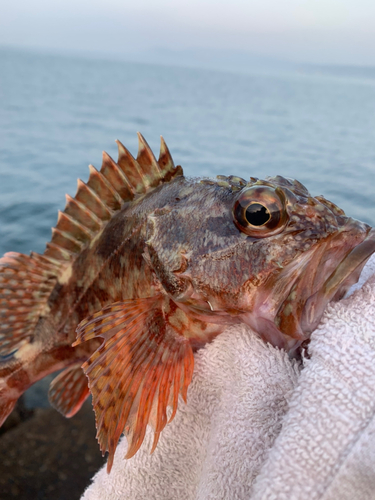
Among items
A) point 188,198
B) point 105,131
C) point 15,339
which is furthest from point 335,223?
point 105,131

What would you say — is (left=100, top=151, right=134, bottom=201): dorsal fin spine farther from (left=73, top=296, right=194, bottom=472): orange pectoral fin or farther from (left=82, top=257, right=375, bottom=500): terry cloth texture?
(left=82, top=257, right=375, bottom=500): terry cloth texture

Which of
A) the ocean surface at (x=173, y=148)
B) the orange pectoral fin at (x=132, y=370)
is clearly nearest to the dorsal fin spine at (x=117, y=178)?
the orange pectoral fin at (x=132, y=370)

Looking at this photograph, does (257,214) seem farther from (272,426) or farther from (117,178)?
(117,178)

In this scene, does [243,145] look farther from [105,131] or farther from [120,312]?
[120,312]

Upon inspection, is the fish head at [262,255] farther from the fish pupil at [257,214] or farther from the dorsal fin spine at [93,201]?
the dorsal fin spine at [93,201]

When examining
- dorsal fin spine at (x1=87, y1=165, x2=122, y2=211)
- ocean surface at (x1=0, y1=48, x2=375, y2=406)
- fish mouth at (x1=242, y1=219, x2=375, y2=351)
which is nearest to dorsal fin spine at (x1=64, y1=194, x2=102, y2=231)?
dorsal fin spine at (x1=87, y1=165, x2=122, y2=211)

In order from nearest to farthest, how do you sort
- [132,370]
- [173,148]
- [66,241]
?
Answer: [132,370]
[66,241]
[173,148]

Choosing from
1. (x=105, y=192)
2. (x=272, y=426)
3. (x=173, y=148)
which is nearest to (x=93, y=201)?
(x=105, y=192)
